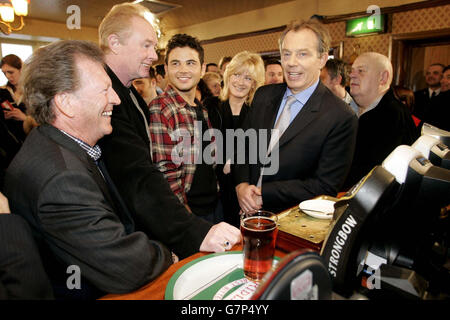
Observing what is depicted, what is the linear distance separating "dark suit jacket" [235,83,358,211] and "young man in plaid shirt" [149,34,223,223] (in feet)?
1.61

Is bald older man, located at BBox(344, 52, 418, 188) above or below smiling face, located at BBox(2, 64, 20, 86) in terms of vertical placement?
below

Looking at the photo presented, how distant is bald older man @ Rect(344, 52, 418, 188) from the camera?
239 cm

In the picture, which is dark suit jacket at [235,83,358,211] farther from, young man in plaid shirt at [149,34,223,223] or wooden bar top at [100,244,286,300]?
wooden bar top at [100,244,286,300]

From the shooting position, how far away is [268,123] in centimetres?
206

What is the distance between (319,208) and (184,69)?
4.39ft

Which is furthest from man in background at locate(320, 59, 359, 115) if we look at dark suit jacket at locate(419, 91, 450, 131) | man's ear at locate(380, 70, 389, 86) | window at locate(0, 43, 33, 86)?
window at locate(0, 43, 33, 86)

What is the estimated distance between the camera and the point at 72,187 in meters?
0.88

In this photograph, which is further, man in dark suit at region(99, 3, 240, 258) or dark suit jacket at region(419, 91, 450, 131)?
dark suit jacket at region(419, 91, 450, 131)

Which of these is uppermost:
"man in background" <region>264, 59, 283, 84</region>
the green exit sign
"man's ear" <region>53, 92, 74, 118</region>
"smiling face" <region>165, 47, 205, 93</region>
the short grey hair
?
the green exit sign

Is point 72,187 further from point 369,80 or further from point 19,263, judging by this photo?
point 369,80

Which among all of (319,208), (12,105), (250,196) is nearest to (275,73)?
(250,196)

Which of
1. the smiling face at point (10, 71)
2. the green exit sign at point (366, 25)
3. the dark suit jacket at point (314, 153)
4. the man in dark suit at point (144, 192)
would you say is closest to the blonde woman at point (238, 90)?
the dark suit jacket at point (314, 153)
